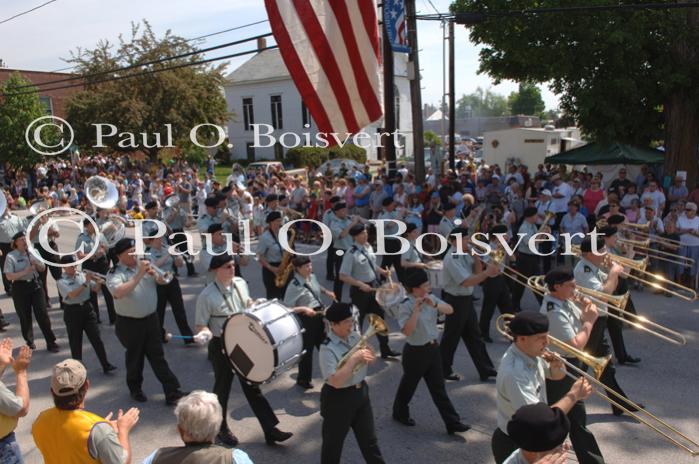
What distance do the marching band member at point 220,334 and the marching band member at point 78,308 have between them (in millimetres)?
2397

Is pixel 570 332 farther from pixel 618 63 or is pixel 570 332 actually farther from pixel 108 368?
pixel 618 63

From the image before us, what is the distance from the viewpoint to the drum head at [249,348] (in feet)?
15.5

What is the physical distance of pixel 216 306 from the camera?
5.68 meters

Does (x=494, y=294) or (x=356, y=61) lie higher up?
(x=356, y=61)

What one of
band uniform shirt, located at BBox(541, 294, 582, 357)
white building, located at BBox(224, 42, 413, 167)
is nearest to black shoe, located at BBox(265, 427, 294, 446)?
band uniform shirt, located at BBox(541, 294, 582, 357)

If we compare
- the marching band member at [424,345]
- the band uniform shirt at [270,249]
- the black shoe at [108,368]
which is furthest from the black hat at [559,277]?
the black shoe at [108,368]

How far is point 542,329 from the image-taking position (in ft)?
12.5

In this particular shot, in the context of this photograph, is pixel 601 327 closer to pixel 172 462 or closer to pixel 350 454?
pixel 350 454

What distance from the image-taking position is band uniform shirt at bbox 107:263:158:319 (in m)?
6.24

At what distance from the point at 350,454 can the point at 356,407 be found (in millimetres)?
1153

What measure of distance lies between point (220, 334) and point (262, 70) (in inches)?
1674

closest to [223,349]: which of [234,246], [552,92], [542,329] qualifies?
[542,329]

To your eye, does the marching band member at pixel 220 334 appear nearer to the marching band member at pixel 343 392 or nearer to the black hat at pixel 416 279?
the marching band member at pixel 343 392

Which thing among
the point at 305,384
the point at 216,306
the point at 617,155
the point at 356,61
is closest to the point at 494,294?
the point at 305,384
